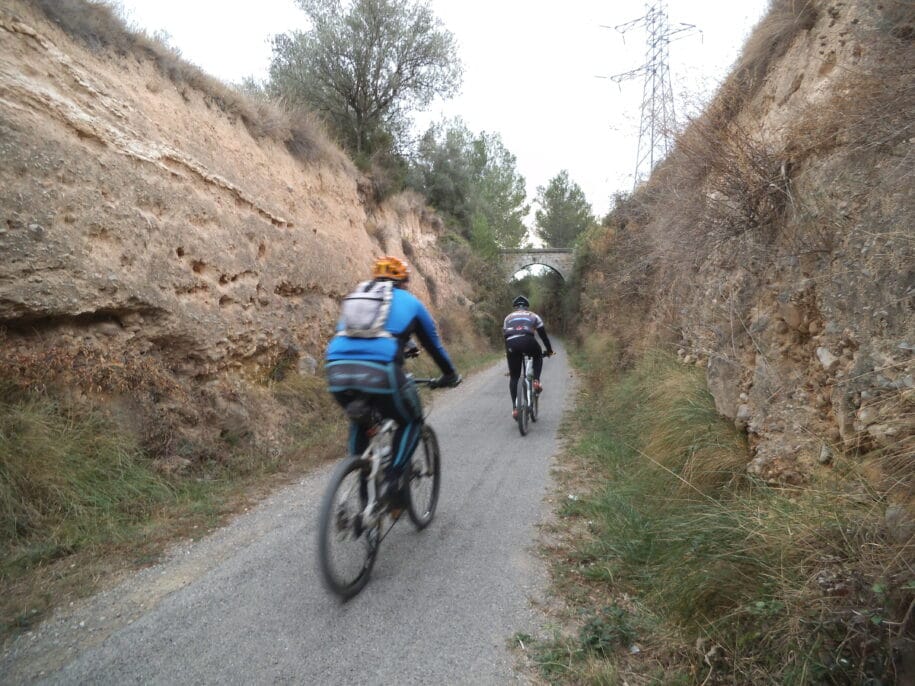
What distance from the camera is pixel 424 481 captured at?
3.80m

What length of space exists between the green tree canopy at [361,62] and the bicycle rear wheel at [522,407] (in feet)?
37.4

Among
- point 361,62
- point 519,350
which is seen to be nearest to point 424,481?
point 519,350

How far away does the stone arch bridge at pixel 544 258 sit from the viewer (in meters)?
33.6

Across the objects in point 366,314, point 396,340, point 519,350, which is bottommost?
point 519,350

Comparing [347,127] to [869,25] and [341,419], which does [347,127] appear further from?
[869,25]

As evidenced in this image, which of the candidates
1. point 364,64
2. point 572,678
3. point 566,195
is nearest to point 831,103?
point 572,678

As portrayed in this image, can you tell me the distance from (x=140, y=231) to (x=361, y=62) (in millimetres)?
13159

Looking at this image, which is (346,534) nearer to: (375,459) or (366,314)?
(375,459)

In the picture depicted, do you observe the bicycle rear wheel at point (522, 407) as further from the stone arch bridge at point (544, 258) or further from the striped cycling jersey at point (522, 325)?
the stone arch bridge at point (544, 258)

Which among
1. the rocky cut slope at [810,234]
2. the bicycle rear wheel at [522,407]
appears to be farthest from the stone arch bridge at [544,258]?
the rocky cut slope at [810,234]

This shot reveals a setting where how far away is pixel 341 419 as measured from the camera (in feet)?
22.8

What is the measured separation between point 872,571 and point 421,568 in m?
2.33

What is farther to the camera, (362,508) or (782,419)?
(782,419)

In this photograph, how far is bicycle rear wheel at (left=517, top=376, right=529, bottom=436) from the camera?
674cm
